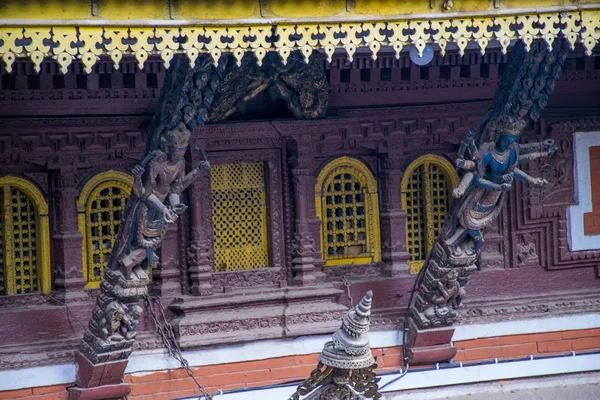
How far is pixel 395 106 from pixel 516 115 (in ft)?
4.41

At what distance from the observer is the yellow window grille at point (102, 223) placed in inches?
460

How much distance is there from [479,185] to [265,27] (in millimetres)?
2461

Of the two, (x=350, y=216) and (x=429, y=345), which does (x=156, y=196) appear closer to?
(x=350, y=216)

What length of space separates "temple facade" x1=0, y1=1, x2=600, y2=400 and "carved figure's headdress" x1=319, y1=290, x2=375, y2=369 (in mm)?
2004

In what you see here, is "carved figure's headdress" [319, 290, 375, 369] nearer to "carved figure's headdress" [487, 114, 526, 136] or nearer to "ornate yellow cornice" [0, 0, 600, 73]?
"ornate yellow cornice" [0, 0, 600, 73]

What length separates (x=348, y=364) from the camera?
924 centimetres

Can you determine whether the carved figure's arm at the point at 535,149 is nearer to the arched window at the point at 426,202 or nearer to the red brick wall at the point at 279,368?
the arched window at the point at 426,202

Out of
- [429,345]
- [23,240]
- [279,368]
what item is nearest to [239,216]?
[279,368]

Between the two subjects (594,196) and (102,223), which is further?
(594,196)

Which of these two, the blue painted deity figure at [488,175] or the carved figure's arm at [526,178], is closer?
the blue painted deity figure at [488,175]

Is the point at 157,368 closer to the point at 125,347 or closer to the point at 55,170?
the point at 125,347

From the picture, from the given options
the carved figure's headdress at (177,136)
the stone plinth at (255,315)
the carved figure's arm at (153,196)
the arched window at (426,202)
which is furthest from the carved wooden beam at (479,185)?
the carved figure's arm at (153,196)

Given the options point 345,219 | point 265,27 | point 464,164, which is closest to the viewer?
point 265,27

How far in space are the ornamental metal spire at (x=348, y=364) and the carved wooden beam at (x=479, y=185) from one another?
2.37 meters
